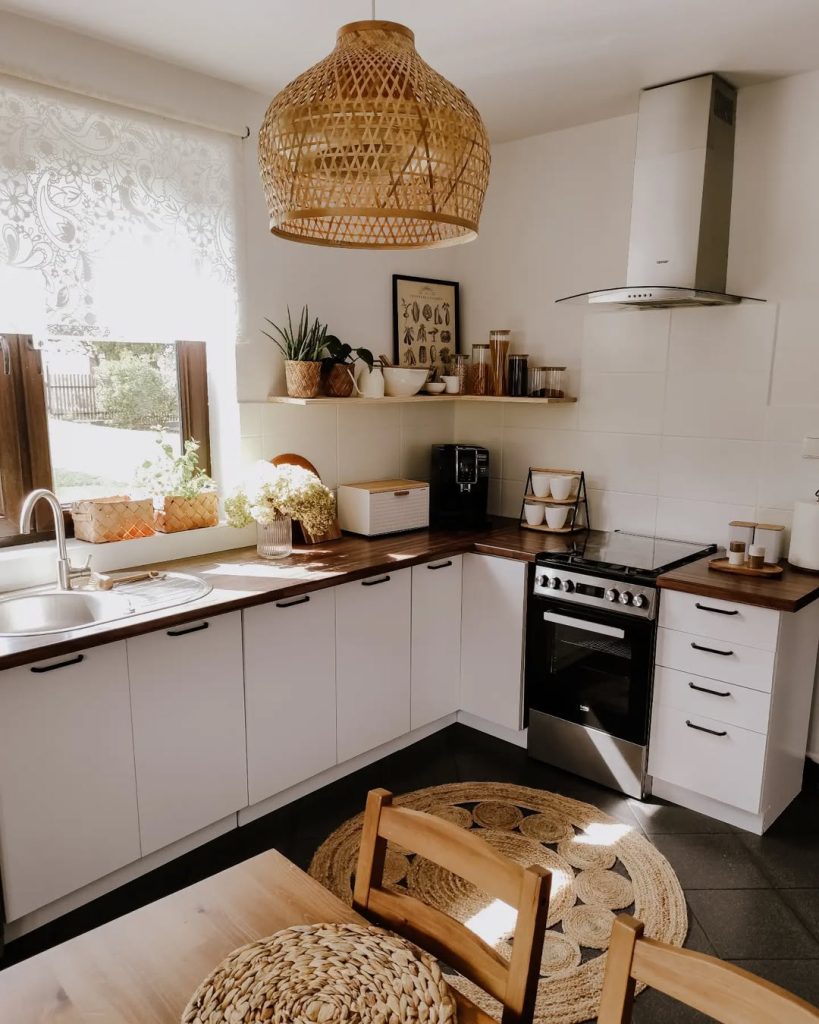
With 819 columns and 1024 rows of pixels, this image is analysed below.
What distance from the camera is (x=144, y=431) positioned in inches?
113

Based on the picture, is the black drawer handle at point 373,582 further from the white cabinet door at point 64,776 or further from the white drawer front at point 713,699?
the white drawer front at point 713,699

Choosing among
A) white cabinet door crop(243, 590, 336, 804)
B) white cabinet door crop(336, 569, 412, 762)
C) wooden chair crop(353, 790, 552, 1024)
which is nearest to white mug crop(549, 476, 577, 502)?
white cabinet door crop(336, 569, 412, 762)

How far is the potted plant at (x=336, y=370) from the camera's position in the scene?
3045 mm

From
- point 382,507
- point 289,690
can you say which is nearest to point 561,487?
point 382,507

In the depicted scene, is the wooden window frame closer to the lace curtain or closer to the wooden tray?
the lace curtain

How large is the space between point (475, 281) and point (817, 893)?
2822 millimetres

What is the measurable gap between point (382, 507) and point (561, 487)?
777mm

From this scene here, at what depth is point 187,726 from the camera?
2297 millimetres

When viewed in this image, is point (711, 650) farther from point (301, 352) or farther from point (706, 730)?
point (301, 352)

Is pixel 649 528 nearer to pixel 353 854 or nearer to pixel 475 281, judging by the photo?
pixel 475 281

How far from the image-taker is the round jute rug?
6.35 feet

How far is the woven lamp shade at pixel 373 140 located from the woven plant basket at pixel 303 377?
5.34 ft

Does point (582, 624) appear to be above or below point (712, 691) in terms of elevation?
above

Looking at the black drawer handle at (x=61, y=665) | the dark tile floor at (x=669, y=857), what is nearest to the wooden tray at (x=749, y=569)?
the dark tile floor at (x=669, y=857)
